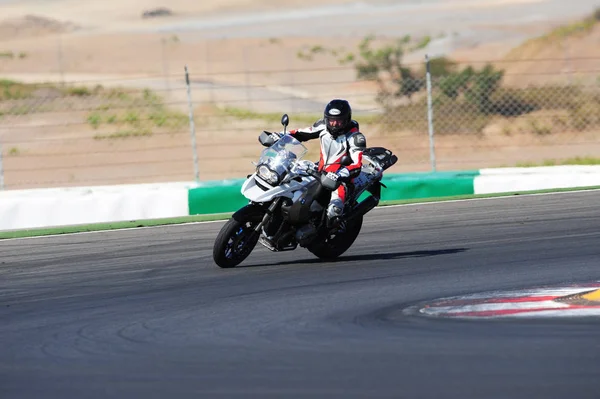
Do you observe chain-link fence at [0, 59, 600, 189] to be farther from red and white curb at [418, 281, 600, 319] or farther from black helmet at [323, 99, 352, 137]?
red and white curb at [418, 281, 600, 319]

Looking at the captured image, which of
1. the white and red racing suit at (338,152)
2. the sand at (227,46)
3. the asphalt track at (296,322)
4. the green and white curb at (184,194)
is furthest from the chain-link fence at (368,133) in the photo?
the white and red racing suit at (338,152)

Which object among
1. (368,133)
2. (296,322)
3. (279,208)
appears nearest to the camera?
(296,322)

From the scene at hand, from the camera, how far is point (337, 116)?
11734 mm

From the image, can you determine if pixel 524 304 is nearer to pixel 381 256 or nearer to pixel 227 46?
pixel 381 256

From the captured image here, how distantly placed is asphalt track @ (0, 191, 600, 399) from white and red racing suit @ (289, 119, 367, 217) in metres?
0.61

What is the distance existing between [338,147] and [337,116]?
0.29 metres

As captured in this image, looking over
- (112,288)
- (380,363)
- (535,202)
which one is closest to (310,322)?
(380,363)

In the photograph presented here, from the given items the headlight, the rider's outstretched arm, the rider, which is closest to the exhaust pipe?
the rider

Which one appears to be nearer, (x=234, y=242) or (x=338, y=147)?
(x=234, y=242)

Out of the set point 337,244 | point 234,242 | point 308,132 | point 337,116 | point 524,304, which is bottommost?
point 524,304

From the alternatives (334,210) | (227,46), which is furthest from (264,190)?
(227,46)

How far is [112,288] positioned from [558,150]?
62.4 ft

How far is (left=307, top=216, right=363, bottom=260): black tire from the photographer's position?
1184 cm

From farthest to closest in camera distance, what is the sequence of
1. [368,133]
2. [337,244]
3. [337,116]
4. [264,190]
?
[368,133], [337,244], [337,116], [264,190]
